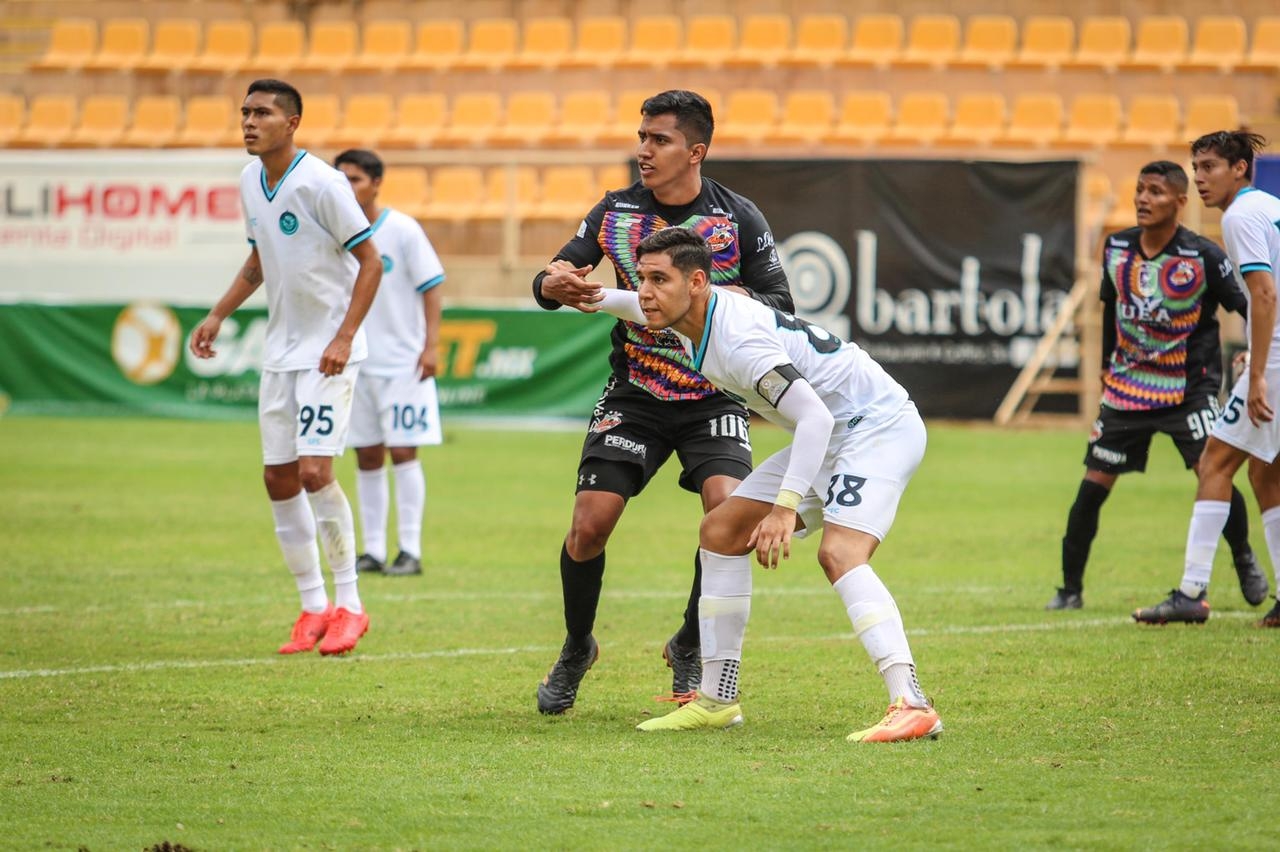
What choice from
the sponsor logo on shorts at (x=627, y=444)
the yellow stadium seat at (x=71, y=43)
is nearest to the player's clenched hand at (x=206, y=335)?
the sponsor logo on shorts at (x=627, y=444)

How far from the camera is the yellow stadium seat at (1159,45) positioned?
23.6 m

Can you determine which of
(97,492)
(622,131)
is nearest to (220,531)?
(97,492)

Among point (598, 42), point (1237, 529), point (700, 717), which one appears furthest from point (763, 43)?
point (700, 717)

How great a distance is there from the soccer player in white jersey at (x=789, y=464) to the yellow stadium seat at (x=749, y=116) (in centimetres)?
1773

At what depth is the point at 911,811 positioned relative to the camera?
4.51 metres

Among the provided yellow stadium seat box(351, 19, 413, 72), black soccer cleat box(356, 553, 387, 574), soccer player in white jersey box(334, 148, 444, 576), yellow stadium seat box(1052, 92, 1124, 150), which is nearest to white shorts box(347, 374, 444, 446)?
soccer player in white jersey box(334, 148, 444, 576)

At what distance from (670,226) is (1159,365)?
351 centimetres

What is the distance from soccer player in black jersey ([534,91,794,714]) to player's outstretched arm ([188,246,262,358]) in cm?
220

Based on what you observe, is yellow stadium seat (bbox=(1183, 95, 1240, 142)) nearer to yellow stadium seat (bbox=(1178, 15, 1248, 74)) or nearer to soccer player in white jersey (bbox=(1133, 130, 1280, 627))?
yellow stadium seat (bbox=(1178, 15, 1248, 74))

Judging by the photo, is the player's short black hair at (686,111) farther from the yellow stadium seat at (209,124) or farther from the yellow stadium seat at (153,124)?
the yellow stadium seat at (153,124)

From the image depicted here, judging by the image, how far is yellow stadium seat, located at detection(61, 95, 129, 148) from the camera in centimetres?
2548

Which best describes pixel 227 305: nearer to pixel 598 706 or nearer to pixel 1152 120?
pixel 598 706

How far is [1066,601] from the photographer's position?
336 inches

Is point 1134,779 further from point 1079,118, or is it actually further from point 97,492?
point 1079,118
